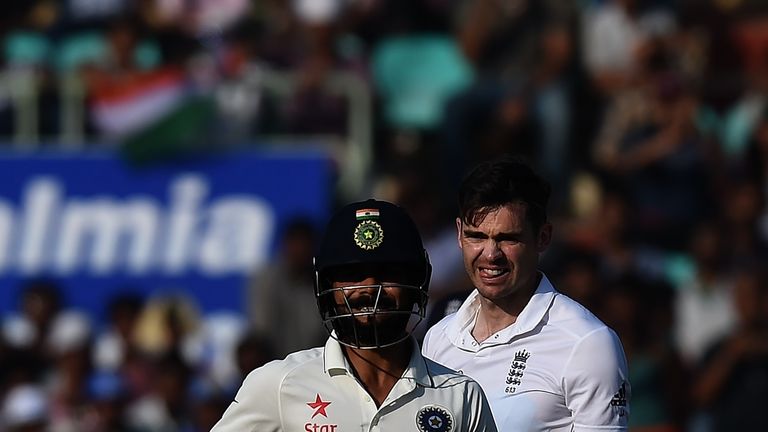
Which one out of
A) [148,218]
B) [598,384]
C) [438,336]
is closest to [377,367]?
[598,384]

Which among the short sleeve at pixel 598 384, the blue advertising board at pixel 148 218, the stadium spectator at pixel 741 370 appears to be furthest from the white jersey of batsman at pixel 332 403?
the blue advertising board at pixel 148 218

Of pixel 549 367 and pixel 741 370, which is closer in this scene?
pixel 549 367

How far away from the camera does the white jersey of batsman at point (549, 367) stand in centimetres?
525

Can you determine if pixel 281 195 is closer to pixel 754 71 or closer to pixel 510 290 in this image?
pixel 754 71

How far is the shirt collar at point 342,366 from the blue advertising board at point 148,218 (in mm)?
7693

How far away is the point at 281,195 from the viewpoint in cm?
1214

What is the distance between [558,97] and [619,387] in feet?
22.9

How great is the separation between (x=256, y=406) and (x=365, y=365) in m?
0.30

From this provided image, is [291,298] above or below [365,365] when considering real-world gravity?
below

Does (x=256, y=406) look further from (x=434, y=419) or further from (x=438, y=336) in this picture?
(x=438, y=336)

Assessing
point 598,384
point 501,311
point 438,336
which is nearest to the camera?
point 598,384

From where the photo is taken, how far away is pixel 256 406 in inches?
163

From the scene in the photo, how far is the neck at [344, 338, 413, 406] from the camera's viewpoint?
4.23 m

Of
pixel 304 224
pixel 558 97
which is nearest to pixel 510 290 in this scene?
pixel 304 224
